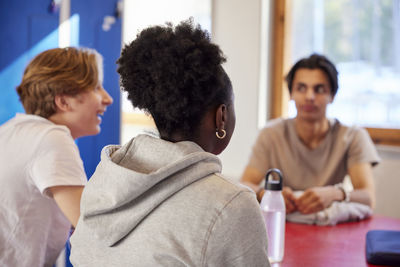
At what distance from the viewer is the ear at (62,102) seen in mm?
1585

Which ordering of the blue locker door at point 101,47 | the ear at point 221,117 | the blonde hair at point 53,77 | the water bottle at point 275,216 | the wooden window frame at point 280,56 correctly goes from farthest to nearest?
the wooden window frame at point 280,56, the blue locker door at point 101,47, the blonde hair at point 53,77, the water bottle at point 275,216, the ear at point 221,117

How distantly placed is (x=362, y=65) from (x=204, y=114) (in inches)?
92.4

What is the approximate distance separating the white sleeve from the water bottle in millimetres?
511

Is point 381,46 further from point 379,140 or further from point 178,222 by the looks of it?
point 178,222

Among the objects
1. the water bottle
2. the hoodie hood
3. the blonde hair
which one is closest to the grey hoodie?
the hoodie hood

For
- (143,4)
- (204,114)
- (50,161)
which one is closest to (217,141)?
(204,114)

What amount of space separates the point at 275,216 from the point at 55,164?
0.61 m

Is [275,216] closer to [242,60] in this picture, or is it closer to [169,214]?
[169,214]

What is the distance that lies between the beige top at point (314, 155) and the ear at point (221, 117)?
4.22ft

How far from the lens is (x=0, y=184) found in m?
1.42

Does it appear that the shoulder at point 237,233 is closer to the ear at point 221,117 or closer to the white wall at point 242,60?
the ear at point 221,117

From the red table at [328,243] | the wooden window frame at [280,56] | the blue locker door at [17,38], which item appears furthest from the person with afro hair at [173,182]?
the wooden window frame at [280,56]

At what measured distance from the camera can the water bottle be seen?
129 cm

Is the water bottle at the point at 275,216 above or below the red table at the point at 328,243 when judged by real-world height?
above
